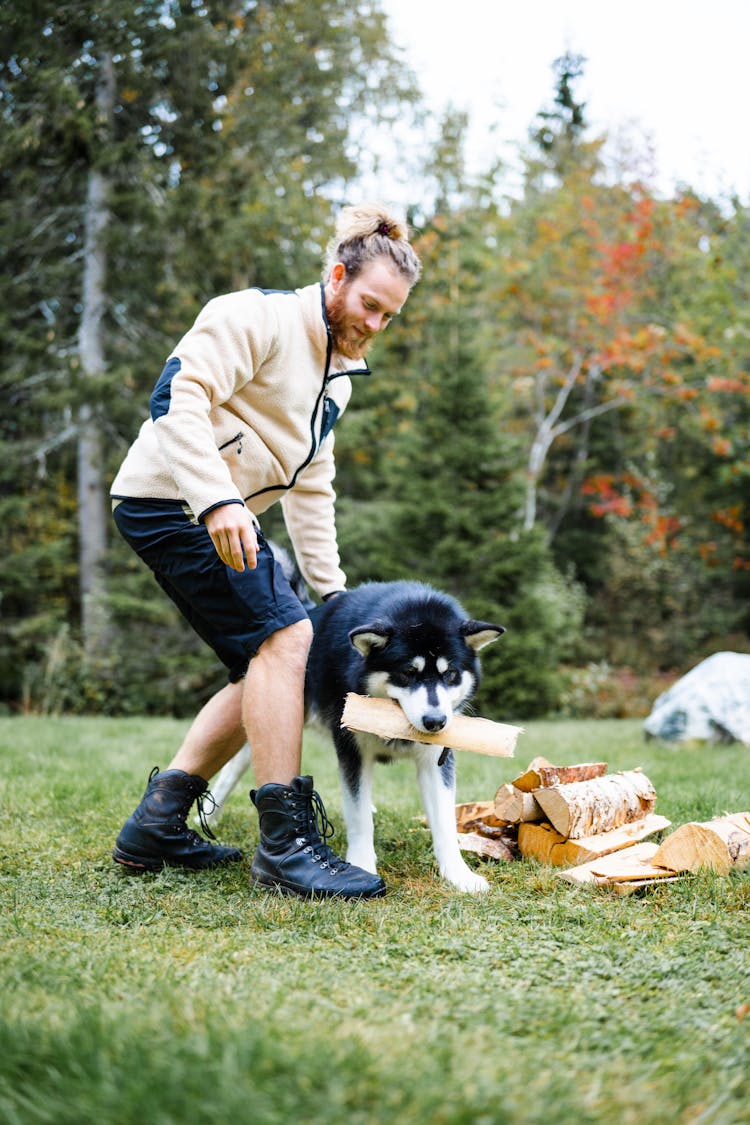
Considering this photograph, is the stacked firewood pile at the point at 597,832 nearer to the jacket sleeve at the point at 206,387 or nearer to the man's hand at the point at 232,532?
the man's hand at the point at 232,532

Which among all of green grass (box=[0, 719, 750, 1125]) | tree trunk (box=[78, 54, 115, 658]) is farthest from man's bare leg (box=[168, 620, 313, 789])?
tree trunk (box=[78, 54, 115, 658])

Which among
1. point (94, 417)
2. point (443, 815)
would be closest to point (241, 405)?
point (443, 815)

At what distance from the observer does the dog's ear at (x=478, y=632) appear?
3.07 meters

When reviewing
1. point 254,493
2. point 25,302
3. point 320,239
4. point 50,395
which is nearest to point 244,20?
point 320,239

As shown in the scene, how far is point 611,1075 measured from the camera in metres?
1.53

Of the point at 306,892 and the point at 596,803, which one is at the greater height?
the point at 596,803

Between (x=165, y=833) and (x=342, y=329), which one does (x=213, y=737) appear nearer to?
(x=165, y=833)

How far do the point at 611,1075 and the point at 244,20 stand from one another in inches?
565

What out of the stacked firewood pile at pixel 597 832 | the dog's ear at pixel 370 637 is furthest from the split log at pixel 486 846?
the dog's ear at pixel 370 637

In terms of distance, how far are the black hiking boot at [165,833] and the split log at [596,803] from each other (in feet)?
3.81

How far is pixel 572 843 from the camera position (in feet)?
10.0

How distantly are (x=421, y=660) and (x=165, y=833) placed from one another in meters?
1.02

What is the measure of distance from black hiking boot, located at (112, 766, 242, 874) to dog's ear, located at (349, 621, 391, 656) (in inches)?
29.6

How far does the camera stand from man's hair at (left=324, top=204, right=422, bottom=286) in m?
2.98
